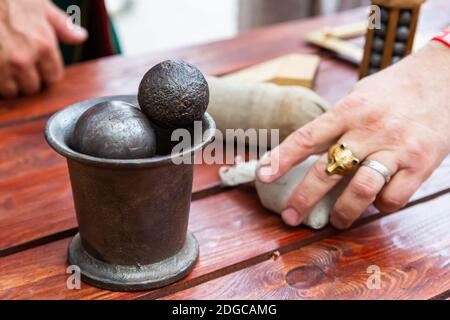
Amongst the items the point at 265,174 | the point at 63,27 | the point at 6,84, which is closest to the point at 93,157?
the point at 265,174

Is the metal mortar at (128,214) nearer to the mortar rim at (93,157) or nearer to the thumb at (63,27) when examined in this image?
the mortar rim at (93,157)

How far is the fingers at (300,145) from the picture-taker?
88cm

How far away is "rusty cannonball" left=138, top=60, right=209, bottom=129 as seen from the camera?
69cm

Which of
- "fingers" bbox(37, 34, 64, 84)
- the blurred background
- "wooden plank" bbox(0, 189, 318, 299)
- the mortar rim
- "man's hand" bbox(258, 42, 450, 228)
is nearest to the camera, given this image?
the mortar rim

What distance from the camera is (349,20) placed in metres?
1.69

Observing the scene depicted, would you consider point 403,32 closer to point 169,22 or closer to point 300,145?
point 300,145

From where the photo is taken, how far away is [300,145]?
88 centimetres

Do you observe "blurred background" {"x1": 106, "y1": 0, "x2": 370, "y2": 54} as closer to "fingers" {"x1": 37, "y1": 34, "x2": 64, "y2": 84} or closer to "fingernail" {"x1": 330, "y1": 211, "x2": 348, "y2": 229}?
"fingers" {"x1": 37, "y1": 34, "x2": 64, "y2": 84}

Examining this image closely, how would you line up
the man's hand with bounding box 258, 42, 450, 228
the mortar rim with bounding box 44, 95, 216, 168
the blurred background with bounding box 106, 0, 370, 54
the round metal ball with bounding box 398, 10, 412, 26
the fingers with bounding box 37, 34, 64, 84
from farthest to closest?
the blurred background with bounding box 106, 0, 370, 54, the fingers with bounding box 37, 34, 64, 84, the round metal ball with bounding box 398, 10, 412, 26, the man's hand with bounding box 258, 42, 450, 228, the mortar rim with bounding box 44, 95, 216, 168

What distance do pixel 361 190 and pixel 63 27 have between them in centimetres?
86

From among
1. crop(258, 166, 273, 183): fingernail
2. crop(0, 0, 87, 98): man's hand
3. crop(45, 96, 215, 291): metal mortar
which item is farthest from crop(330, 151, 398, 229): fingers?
crop(0, 0, 87, 98): man's hand

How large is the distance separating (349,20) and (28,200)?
3.61 feet

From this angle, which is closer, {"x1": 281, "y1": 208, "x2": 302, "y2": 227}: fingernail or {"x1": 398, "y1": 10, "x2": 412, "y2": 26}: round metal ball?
{"x1": 281, "y1": 208, "x2": 302, "y2": 227}: fingernail

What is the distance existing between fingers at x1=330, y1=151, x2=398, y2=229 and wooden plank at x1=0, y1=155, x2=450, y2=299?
0.13ft
